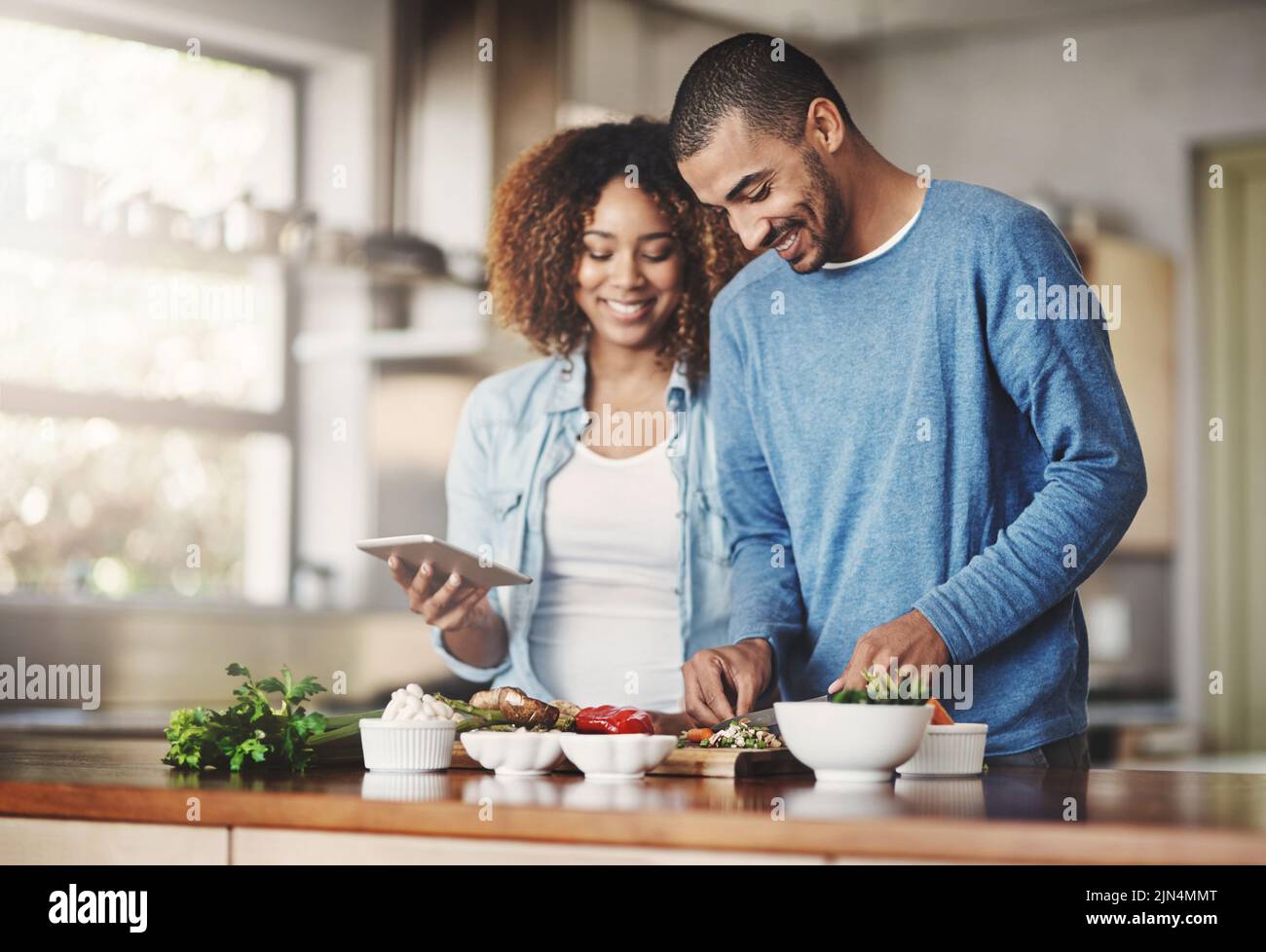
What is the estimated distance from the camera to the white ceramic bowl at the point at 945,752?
1758 mm

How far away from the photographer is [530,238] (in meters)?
2.75

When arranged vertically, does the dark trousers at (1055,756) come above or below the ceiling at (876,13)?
below

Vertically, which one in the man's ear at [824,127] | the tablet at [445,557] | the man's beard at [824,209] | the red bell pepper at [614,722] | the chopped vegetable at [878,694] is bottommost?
the red bell pepper at [614,722]

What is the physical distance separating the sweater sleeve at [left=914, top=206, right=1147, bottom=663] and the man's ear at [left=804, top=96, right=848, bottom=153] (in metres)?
0.28

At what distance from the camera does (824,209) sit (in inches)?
90.9

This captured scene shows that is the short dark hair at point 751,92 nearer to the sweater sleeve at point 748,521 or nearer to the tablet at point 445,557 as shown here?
the sweater sleeve at point 748,521

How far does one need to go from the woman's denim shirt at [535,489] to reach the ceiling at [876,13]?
105 inches

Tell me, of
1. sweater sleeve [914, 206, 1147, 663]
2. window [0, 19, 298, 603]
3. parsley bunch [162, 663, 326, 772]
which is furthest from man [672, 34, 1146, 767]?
window [0, 19, 298, 603]

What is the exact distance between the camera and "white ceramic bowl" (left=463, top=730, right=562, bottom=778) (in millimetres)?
1752

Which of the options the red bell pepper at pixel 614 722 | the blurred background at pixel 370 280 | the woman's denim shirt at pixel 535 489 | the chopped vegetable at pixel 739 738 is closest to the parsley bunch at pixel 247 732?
the red bell pepper at pixel 614 722

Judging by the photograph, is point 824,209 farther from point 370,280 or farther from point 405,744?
point 370,280

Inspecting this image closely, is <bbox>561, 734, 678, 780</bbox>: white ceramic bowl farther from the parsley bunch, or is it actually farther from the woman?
the woman
